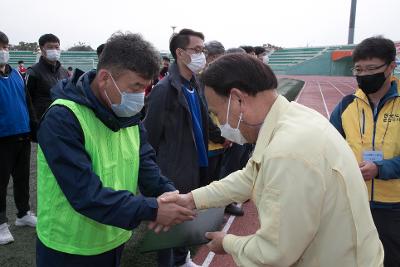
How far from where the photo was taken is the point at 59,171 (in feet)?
5.63

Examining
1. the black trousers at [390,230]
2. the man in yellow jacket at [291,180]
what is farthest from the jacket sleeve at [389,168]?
the man in yellow jacket at [291,180]

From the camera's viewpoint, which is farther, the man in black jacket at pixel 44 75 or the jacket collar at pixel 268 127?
the man in black jacket at pixel 44 75

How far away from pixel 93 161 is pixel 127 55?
543 millimetres

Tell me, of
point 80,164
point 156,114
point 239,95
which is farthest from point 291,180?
point 156,114

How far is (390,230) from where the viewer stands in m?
2.61

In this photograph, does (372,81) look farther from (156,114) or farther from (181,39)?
(181,39)

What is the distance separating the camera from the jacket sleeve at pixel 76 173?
67.0 inches

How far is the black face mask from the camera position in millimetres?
2615

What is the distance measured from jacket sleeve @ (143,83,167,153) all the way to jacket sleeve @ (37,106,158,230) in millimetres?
1486

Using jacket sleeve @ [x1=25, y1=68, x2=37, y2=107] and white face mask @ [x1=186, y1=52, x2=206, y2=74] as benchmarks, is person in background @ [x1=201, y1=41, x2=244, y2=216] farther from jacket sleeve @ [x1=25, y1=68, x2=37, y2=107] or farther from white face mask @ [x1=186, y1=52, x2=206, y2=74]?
jacket sleeve @ [x1=25, y1=68, x2=37, y2=107]

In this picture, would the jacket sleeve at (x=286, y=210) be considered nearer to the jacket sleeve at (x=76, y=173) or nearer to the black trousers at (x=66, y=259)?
the jacket sleeve at (x=76, y=173)

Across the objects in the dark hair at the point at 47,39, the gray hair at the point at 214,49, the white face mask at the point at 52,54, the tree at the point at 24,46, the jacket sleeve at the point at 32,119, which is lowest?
the jacket sleeve at the point at 32,119

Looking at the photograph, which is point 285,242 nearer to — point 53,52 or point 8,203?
point 53,52

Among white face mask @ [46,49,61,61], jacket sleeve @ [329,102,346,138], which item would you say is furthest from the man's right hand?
white face mask @ [46,49,61,61]
